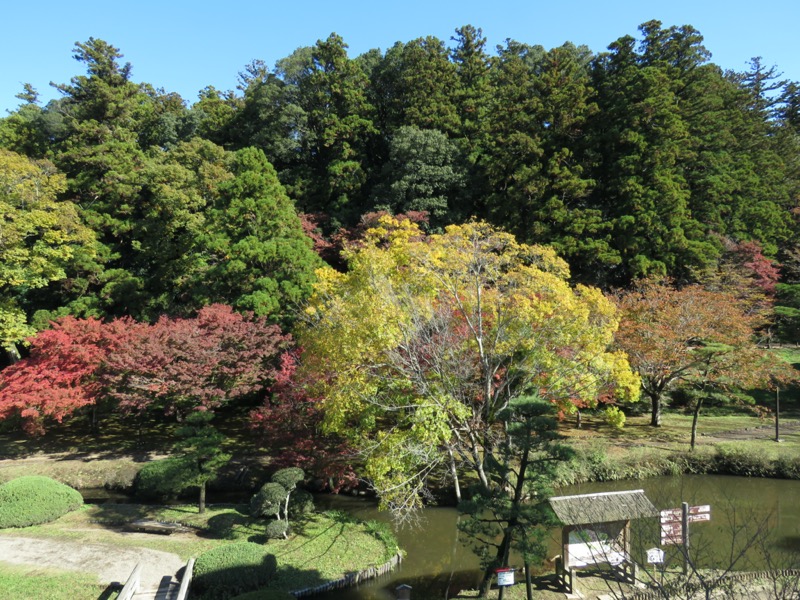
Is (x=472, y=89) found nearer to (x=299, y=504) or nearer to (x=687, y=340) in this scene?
(x=687, y=340)

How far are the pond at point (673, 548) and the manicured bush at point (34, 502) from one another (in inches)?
273

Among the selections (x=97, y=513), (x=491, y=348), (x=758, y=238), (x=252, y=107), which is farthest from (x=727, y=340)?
(x=252, y=107)

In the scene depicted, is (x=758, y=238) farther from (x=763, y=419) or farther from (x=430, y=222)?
(x=430, y=222)

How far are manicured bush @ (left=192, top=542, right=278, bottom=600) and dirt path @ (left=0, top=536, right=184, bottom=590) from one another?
2.74ft

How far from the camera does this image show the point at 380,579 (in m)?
10.3

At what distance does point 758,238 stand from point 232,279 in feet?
91.0

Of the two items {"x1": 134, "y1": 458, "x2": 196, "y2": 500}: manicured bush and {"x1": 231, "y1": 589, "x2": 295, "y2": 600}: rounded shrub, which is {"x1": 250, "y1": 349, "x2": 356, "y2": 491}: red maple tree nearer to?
{"x1": 134, "y1": 458, "x2": 196, "y2": 500}: manicured bush

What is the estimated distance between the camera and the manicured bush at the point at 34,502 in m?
12.1

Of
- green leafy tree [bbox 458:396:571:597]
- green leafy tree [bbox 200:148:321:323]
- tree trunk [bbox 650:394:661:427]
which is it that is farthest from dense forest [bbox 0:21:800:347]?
green leafy tree [bbox 458:396:571:597]

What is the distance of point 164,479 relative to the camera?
43.5 feet

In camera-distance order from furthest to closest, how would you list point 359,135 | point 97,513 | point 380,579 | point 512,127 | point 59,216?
point 359,135 < point 512,127 < point 59,216 < point 97,513 < point 380,579

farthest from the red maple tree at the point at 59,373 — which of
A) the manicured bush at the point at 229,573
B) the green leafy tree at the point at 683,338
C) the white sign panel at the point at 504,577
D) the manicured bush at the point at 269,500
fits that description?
the green leafy tree at the point at 683,338

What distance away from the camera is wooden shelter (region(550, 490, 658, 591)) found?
9.30 m

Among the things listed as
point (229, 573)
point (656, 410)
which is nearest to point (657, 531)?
point (656, 410)
